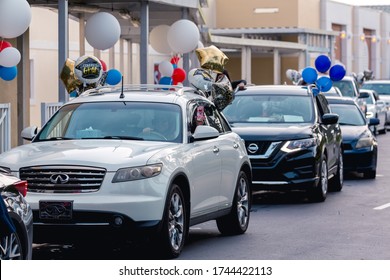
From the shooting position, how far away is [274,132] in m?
16.9

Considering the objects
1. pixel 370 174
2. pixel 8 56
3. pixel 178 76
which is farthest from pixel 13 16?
pixel 178 76

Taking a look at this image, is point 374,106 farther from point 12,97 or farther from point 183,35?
point 12,97

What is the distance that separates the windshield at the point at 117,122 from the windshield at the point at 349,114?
11307 millimetres

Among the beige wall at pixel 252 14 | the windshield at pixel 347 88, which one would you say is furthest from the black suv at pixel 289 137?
the beige wall at pixel 252 14

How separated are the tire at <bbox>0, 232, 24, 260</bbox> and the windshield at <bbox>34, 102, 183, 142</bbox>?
11.3 feet

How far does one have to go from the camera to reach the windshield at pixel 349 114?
22953 millimetres

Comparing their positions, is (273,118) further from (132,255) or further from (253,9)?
(253,9)

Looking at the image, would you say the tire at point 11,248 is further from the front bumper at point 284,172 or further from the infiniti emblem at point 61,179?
the front bumper at point 284,172

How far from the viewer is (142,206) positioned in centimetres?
1041

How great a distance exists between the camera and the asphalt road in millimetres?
11349

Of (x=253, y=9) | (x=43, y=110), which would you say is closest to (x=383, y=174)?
(x=43, y=110)

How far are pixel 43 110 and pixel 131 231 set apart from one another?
8615 millimetres

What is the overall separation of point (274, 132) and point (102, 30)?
15.8ft

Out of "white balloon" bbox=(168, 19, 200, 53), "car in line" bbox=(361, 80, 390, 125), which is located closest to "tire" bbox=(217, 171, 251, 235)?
"white balloon" bbox=(168, 19, 200, 53)
